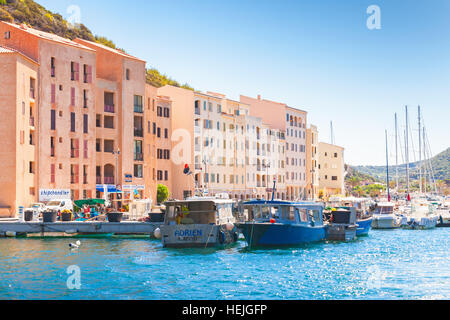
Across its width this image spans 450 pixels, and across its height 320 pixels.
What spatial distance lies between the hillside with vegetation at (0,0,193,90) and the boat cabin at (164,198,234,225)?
217 ft

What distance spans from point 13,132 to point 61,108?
8.71 m

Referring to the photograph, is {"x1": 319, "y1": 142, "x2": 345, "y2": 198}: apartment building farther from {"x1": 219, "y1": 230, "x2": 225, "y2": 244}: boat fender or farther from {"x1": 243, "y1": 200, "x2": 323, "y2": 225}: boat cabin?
{"x1": 219, "y1": 230, "x2": 225, "y2": 244}: boat fender

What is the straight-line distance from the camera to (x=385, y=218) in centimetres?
6919

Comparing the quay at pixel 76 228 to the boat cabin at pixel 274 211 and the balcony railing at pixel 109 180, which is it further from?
the balcony railing at pixel 109 180

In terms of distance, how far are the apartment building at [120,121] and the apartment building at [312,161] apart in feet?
173

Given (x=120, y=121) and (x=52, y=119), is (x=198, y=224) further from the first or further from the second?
(x=120, y=121)

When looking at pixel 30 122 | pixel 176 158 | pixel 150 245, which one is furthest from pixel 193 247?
pixel 176 158

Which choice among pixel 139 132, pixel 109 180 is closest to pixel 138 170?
pixel 139 132

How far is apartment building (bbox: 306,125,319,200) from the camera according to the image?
408 feet

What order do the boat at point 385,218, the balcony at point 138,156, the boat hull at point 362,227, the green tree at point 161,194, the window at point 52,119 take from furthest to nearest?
the green tree at point 161,194 < the balcony at point 138,156 < the boat at point 385,218 < the window at point 52,119 < the boat hull at point 362,227

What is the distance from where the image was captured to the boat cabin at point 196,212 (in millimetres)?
39844

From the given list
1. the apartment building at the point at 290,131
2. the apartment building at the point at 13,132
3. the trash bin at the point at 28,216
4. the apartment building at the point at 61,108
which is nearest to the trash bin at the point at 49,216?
the trash bin at the point at 28,216

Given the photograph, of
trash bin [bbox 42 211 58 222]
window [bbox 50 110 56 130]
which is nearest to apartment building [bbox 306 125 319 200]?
window [bbox 50 110 56 130]
